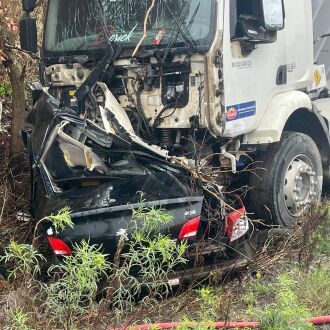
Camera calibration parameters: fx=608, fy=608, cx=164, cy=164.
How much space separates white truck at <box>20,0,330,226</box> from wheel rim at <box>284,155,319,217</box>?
0.01 meters

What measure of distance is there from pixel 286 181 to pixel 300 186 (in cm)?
30

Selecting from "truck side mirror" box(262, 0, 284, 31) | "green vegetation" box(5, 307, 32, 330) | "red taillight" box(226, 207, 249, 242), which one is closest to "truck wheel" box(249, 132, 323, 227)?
"red taillight" box(226, 207, 249, 242)

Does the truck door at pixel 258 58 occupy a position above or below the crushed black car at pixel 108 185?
above

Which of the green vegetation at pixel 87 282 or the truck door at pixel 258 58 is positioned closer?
the green vegetation at pixel 87 282

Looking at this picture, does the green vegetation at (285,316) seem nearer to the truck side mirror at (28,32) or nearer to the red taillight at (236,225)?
the red taillight at (236,225)

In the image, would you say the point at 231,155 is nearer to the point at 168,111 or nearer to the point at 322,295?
the point at 168,111

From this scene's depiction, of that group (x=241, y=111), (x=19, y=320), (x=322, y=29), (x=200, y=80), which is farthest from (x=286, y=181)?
(x=19, y=320)

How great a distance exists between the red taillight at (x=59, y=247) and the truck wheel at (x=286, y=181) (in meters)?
2.03

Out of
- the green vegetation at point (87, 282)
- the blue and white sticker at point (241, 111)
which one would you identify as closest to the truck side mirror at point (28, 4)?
the blue and white sticker at point (241, 111)

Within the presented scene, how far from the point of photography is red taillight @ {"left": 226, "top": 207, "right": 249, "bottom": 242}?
15.1 ft

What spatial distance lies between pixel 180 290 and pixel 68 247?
0.87 m

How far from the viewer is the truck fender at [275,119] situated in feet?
17.9

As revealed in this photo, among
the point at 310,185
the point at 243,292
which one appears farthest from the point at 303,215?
the point at 243,292

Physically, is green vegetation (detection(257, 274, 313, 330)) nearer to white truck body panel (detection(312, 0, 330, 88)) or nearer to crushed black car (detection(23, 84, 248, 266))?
crushed black car (detection(23, 84, 248, 266))
